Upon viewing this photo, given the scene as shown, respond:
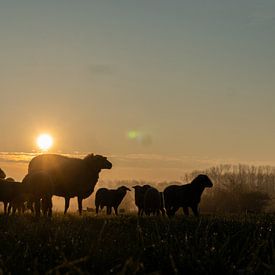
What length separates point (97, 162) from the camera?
25969 millimetres

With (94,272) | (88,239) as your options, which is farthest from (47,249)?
(94,272)

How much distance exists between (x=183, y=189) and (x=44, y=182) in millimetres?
7712

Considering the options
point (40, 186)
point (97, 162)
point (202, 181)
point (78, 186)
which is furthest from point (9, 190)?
point (202, 181)

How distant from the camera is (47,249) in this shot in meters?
7.07

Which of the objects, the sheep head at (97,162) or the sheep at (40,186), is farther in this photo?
the sheep head at (97,162)

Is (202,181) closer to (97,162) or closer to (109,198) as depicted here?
(97,162)

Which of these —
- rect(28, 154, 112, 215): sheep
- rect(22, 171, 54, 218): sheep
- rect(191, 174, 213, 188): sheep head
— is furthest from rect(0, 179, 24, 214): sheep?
rect(191, 174, 213, 188): sheep head

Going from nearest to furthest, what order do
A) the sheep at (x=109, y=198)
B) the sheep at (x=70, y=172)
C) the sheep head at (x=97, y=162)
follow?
the sheep at (x=70, y=172) < the sheep head at (x=97, y=162) < the sheep at (x=109, y=198)

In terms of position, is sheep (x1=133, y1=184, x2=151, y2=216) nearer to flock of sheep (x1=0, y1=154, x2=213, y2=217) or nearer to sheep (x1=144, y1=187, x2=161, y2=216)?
flock of sheep (x1=0, y1=154, x2=213, y2=217)

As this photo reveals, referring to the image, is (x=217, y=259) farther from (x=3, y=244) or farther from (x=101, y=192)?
(x=101, y=192)

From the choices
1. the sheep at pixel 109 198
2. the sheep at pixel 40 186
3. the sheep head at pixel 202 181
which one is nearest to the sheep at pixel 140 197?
the sheep at pixel 109 198

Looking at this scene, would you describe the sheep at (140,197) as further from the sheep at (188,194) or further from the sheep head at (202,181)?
the sheep head at (202,181)

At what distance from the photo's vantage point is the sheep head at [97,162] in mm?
25578

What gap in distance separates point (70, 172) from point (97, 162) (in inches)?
80.9
